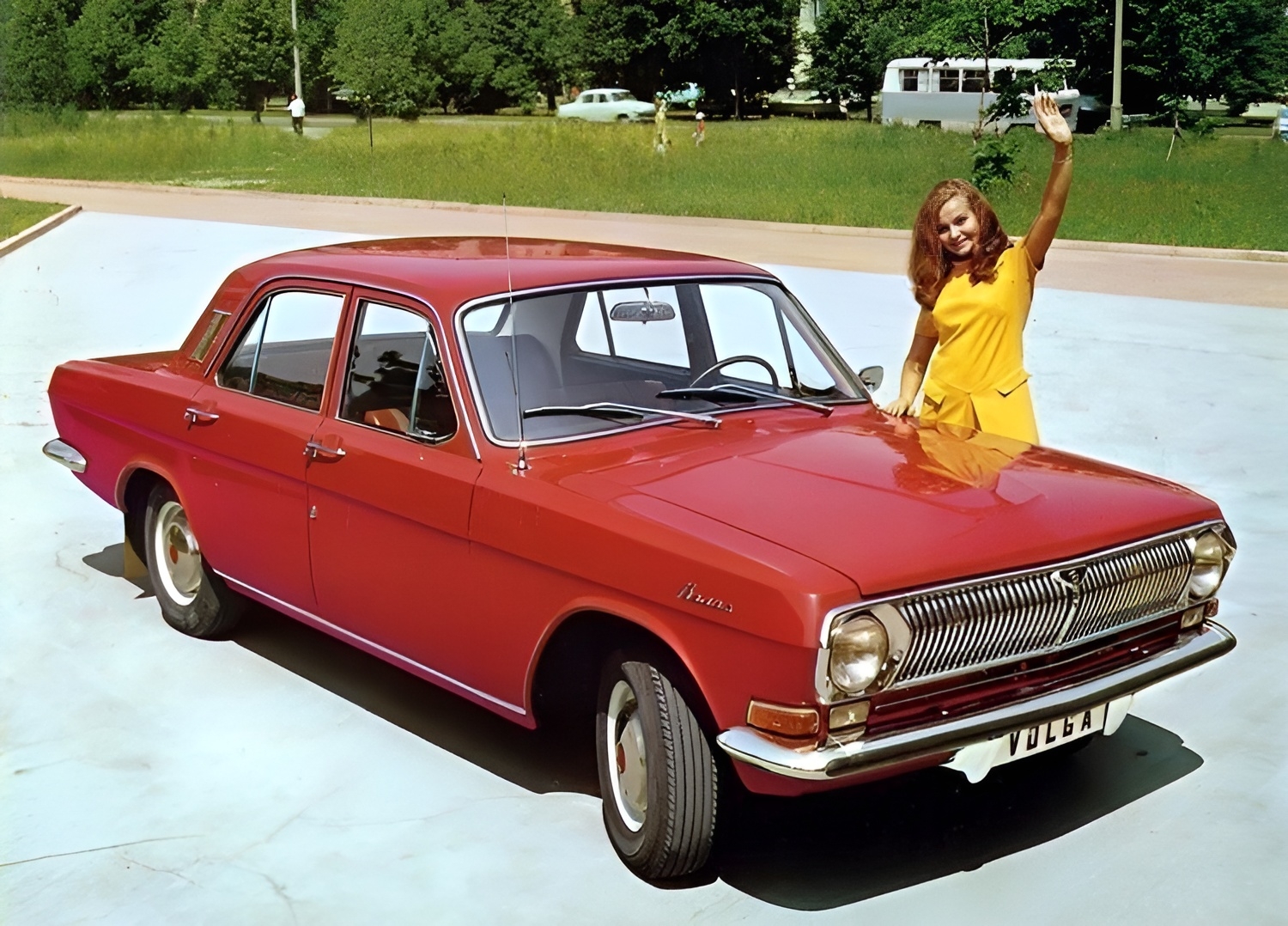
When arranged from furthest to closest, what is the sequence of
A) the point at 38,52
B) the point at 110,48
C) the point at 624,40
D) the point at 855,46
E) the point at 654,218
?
the point at 624,40 → the point at 855,46 → the point at 110,48 → the point at 38,52 → the point at 654,218

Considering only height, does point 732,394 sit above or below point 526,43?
below

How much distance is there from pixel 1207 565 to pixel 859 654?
1.38 m

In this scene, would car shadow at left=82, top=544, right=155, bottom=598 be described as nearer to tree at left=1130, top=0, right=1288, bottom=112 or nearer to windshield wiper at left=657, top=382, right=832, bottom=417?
windshield wiper at left=657, top=382, right=832, bottom=417

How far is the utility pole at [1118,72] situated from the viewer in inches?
1672

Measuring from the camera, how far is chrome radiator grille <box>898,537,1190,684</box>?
3834 millimetres

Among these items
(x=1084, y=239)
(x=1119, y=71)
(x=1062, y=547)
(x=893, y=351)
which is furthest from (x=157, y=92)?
(x=1062, y=547)

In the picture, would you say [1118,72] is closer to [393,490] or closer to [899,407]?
[899,407]

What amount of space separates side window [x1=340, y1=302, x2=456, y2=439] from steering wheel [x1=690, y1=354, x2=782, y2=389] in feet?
2.67

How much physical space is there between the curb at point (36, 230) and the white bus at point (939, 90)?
25008 millimetres

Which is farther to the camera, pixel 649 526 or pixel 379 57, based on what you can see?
pixel 379 57

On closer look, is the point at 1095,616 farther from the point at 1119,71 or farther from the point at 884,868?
the point at 1119,71

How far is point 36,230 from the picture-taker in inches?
948

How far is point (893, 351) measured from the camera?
41.9 ft

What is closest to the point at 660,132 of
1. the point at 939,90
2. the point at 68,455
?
the point at 939,90
